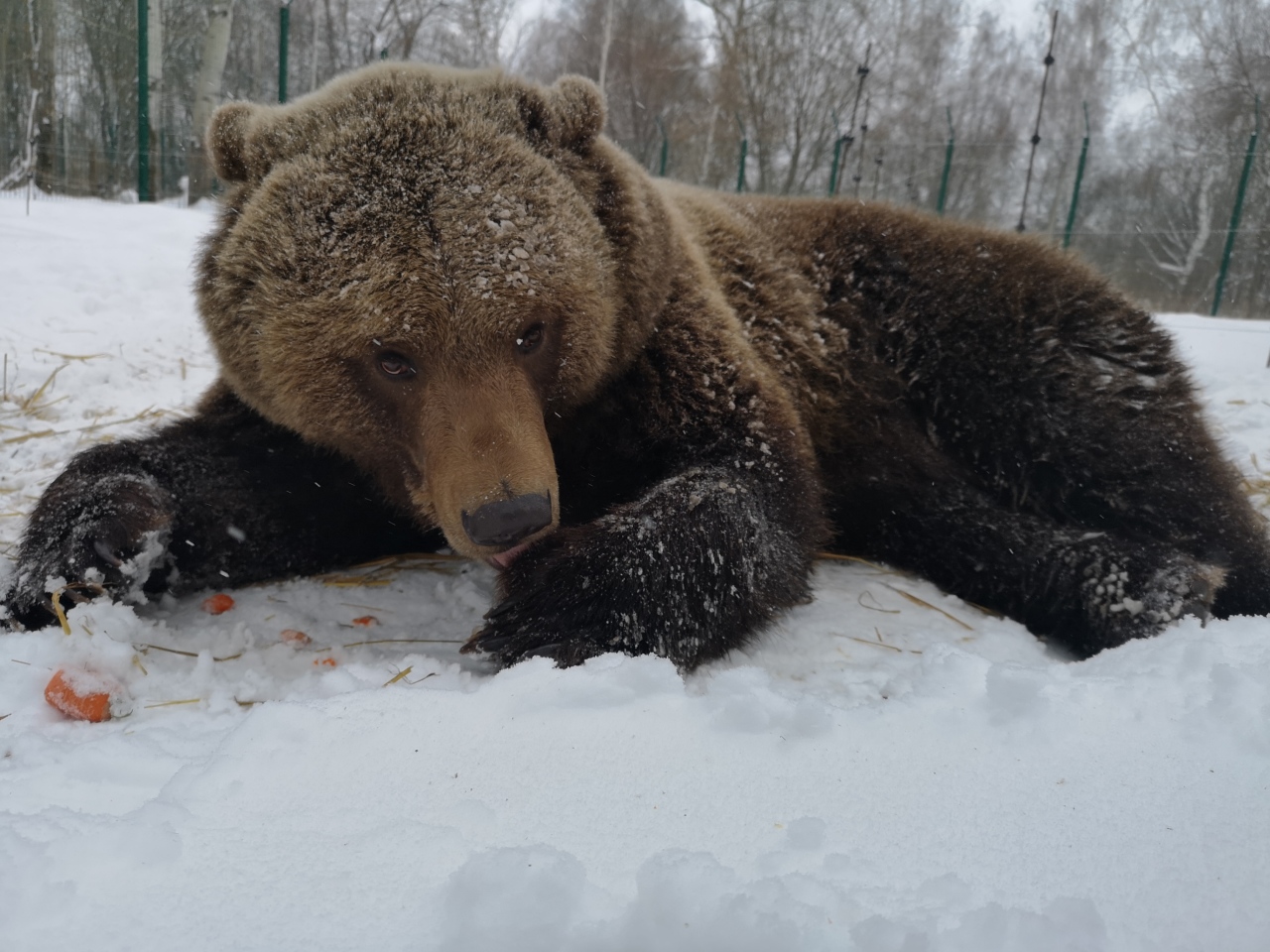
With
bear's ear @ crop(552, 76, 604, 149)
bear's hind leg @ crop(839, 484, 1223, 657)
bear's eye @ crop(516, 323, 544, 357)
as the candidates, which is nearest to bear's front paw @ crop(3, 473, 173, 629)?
bear's eye @ crop(516, 323, 544, 357)

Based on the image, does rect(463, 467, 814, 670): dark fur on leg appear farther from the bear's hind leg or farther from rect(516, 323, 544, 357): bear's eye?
the bear's hind leg

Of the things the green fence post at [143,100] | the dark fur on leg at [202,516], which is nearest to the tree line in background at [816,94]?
the green fence post at [143,100]

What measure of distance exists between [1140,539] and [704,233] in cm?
195

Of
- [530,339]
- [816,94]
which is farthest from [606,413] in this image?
[816,94]

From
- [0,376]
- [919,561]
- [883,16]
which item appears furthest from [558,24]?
[919,561]

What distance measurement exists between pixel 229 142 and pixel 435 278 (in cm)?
85

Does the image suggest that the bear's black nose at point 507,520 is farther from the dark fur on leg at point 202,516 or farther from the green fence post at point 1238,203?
the green fence post at point 1238,203

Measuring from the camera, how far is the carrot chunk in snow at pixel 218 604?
2.53 metres

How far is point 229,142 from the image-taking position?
7.95 ft

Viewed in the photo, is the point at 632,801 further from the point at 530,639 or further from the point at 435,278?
the point at 435,278

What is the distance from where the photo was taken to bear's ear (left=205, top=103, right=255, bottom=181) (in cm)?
242

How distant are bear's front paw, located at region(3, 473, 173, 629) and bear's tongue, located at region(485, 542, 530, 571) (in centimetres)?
98

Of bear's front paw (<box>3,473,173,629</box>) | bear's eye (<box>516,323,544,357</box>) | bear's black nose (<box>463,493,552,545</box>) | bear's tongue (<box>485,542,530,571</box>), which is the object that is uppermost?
bear's eye (<box>516,323,544,357</box>)

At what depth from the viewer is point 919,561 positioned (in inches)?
123
